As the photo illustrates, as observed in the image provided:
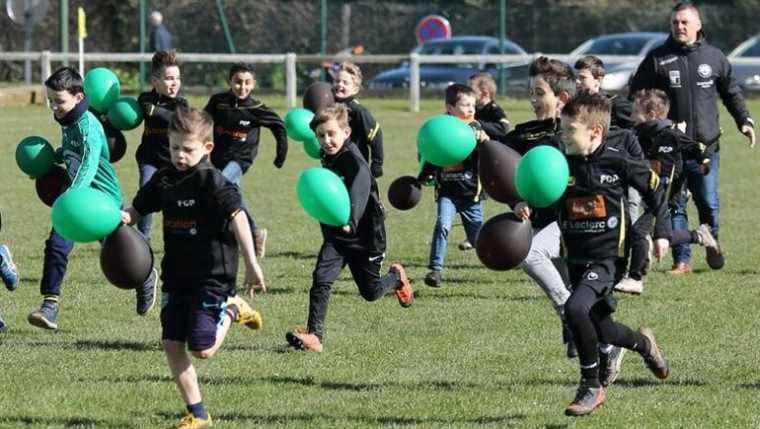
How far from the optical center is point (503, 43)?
36.4 metres

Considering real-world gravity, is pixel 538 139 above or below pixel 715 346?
above

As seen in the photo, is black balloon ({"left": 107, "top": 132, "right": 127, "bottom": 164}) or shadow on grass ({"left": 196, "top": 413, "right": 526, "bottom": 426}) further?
black balloon ({"left": 107, "top": 132, "right": 127, "bottom": 164})

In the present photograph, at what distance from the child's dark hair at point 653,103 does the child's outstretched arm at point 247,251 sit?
16.9ft

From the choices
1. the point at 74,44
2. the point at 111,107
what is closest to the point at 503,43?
the point at 74,44

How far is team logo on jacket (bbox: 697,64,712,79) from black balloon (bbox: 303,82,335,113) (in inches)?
120

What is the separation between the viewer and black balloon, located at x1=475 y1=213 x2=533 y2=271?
8.26m

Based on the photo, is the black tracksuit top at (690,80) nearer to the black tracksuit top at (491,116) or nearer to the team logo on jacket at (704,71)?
the team logo on jacket at (704,71)

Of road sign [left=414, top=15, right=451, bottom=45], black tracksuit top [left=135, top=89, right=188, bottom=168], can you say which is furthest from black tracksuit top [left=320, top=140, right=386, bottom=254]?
road sign [left=414, top=15, right=451, bottom=45]

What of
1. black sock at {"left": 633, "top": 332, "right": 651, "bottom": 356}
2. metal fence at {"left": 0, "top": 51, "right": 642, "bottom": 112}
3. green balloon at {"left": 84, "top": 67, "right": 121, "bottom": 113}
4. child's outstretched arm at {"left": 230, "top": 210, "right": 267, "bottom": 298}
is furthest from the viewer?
metal fence at {"left": 0, "top": 51, "right": 642, "bottom": 112}

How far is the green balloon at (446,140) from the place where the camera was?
8953mm

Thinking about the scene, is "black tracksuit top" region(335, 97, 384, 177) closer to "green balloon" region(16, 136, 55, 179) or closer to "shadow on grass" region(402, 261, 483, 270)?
"shadow on grass" region(402, 261, 483, 270)

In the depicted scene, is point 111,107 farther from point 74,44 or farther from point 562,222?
point 74,44

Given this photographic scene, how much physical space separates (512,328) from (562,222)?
2727mm

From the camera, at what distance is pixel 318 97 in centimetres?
1286
